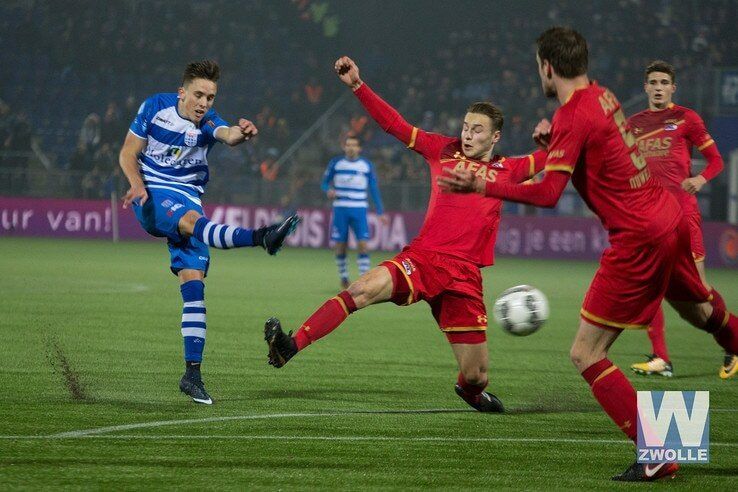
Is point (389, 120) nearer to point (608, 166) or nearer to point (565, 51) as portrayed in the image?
point (565, 51)

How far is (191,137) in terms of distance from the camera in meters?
8.05

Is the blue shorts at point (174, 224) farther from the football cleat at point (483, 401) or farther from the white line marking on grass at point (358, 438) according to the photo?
the football cleat at point (483, 401)

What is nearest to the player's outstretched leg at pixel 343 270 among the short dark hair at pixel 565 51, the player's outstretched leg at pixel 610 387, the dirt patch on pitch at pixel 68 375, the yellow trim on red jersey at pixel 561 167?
the dirt patch on pitch at pixel 68 375

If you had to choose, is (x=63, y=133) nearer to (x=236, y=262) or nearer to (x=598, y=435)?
(x=236, y=262)

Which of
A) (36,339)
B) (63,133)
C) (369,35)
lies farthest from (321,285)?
(369,35)

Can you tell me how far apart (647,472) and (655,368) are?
453 centimetres

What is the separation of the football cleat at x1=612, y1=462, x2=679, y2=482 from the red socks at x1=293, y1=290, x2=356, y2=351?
87.6 inches

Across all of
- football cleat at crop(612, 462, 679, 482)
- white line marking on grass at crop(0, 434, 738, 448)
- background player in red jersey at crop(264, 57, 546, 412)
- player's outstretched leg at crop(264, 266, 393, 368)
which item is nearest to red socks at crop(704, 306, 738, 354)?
white line marking on grass at crop(0, 434, 738, 448)

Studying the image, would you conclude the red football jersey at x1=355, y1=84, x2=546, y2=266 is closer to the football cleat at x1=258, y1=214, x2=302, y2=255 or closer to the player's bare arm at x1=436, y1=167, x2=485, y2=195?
the football cleat at x1=258, y1=214, x2=302, y2=255

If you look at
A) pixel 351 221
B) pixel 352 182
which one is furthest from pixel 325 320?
pixel 352 182

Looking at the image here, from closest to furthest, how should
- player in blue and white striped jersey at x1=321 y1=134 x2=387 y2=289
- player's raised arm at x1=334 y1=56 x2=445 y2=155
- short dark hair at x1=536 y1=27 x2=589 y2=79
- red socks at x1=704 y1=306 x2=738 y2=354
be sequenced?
short dark hair at x1=536 y1=27 x2=589 y2=79
red socks at x1=704 y1=306 x2=738 y2=354
player's raised arm at x1=334 y1=56 x2=445 y2=155
player in blue and white striped jersey at x1=321 y1=134 x2=387 y2=289

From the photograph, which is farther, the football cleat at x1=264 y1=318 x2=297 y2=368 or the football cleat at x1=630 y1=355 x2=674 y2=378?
the football cleat at x1=630 y1=355 x2=674 y2=378

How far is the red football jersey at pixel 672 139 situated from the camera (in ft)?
32.0

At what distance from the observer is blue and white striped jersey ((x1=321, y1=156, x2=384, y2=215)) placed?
62.1ft
